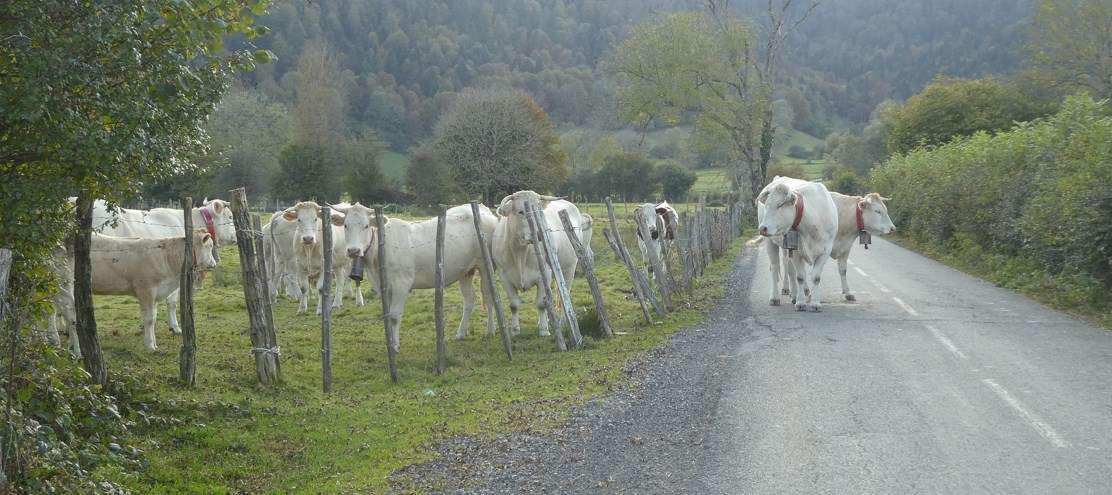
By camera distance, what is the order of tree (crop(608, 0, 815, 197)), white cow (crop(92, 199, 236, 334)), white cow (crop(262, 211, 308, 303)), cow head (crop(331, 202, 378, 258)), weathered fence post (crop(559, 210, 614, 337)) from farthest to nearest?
tree (crop(608, 0, 815, 197))
white cow (crop(262, 211, 308, 303))
white cow (crop(92, 199, 236, 334))
weathered fence post (crop(559, 210, 614, 337))
cow head (crop(331, 202, 378, 258))

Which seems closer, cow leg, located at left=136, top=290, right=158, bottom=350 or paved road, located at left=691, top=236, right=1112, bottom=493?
paved road, located at left=691, top=236, right=1112, bottom=493

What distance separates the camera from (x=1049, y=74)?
170 ft

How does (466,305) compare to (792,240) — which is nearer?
(466,305)

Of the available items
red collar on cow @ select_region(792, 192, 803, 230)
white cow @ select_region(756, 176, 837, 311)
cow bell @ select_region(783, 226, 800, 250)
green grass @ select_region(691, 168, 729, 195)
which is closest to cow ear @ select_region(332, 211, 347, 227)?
white cow @ select_region(756, 176, 837, 311)

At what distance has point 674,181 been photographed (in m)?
71.9

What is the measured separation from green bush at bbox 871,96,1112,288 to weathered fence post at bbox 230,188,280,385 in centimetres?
1260

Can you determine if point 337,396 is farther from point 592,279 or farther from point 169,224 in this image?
point 169,224

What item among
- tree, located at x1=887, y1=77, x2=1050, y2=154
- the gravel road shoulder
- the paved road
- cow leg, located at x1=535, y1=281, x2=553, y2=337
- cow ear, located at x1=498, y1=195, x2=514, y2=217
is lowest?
the gravel road shoulder

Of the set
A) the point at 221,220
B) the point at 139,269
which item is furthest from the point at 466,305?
the point at 221,220

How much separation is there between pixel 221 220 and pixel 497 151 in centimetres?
3993

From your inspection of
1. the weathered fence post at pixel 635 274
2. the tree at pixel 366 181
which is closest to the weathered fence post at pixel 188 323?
the weathered fence post at pixel 635 274

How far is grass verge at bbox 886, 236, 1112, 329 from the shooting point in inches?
542

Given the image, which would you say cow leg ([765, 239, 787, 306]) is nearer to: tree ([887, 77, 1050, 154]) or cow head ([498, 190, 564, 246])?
cow head ([498, 190, 564, 246])

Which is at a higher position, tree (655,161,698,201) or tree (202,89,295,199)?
tree (202,89,295,199)
